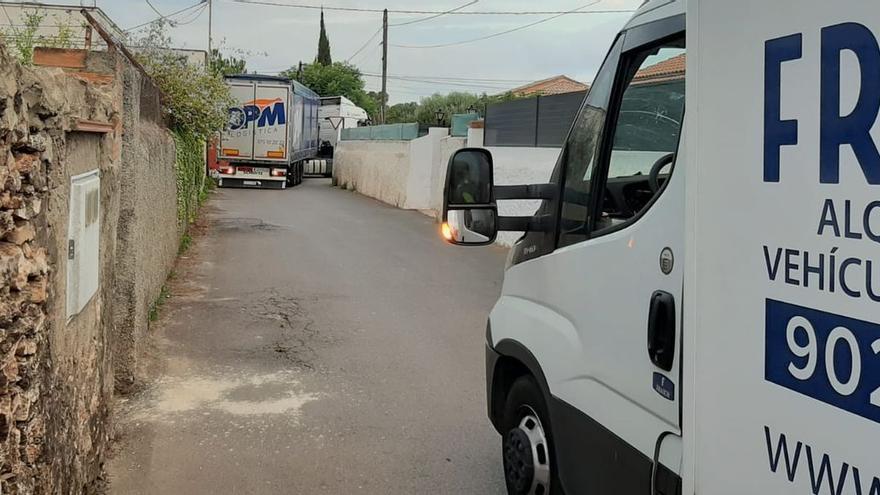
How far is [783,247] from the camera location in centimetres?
186

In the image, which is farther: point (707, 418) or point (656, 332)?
point (656, 332)

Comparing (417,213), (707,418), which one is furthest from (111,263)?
(417,213)

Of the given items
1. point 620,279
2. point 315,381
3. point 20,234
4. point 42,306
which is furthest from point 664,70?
point 315,381

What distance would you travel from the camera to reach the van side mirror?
11.5 ft

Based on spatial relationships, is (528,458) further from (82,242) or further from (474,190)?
(82,242)

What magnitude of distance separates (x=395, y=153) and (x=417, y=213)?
382 cm

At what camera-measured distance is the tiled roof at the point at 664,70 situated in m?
2.97

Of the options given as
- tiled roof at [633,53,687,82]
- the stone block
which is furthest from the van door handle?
the stone block

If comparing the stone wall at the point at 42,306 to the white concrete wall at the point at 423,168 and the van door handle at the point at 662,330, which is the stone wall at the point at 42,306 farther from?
the white concrete wall at the point at 423,168

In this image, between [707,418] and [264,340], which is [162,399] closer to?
[264,340]

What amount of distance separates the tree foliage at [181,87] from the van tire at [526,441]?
339 inches

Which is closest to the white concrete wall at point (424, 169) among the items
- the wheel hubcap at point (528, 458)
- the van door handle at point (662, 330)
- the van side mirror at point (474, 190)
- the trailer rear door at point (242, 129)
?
the trailer rear door at point (242, 129)

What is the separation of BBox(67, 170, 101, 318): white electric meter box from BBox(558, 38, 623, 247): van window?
239 cm

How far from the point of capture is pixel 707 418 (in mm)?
2121
